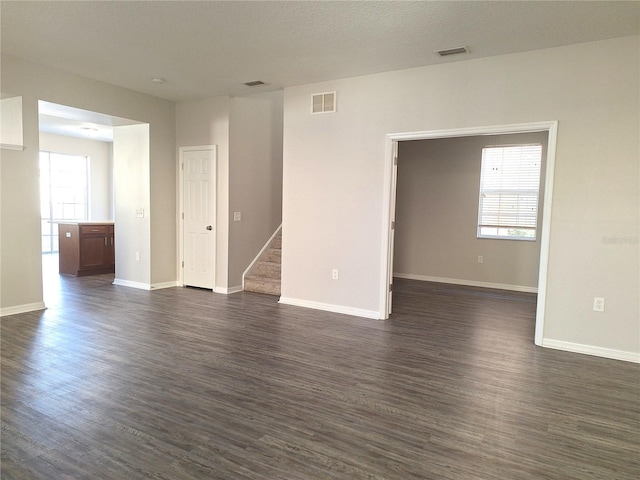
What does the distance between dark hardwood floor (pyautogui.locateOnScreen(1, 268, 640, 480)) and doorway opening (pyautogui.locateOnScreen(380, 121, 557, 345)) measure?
0.34 m

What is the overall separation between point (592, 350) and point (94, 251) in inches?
291

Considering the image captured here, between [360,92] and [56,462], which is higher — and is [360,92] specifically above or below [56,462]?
above

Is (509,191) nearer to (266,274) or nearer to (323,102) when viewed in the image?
(323,102)

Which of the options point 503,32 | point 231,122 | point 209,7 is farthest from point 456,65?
point 231,122

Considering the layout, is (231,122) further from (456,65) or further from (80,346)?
(80,346)

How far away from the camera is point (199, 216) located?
6.04m

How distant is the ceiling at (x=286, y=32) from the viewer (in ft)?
9.99

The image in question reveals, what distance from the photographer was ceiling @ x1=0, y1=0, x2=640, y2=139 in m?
3.04

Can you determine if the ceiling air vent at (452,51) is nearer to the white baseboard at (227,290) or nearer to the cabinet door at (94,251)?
the white baseboard at (227,290)

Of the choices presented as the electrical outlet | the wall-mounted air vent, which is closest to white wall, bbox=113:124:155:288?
the wall-mounted air vent

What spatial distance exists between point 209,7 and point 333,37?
3.55 ft

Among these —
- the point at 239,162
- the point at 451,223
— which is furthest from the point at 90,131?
the point at 451,223

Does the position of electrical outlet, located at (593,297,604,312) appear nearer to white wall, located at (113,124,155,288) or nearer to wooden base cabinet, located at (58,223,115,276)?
white wall, located at (113,124,155,288)

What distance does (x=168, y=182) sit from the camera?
6.13 metres
